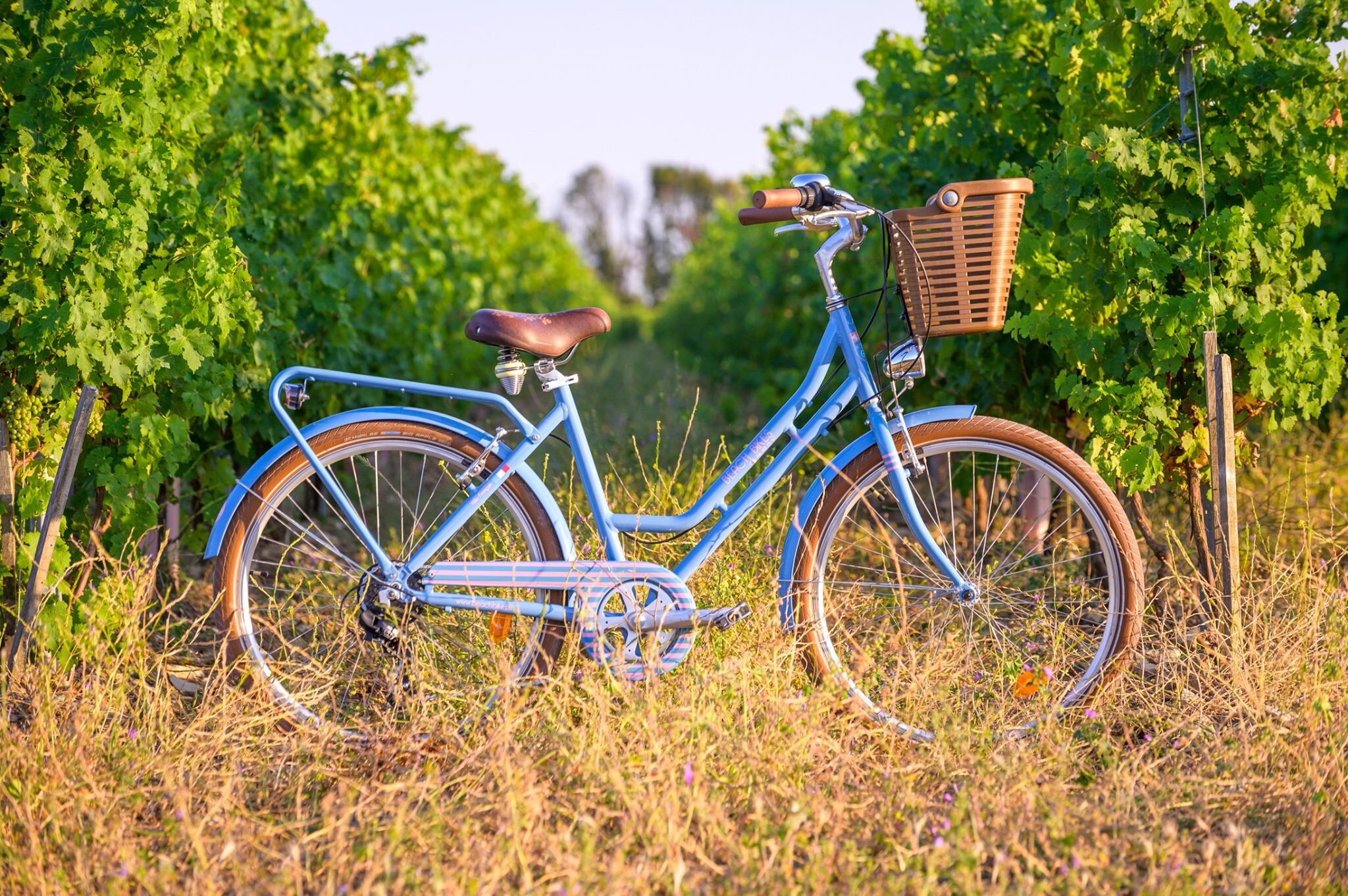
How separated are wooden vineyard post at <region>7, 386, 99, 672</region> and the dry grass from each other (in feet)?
0.51

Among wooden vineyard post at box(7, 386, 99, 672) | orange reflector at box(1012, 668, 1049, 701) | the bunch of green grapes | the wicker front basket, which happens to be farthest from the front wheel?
the bunch of green grapes

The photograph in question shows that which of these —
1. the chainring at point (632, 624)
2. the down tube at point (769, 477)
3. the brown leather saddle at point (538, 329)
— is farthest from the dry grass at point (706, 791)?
the brown leather saddle at point (538, 329)

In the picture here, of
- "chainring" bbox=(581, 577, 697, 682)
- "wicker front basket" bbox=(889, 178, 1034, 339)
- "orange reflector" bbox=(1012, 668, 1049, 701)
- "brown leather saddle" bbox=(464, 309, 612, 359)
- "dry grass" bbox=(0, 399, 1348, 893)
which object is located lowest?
"dry grass" bbox=(0, 399, 1348, 893)

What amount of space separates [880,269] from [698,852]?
11.3 feet

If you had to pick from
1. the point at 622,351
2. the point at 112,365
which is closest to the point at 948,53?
the point at 112,365

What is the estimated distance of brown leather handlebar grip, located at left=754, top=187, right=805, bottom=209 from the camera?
8.73 feet

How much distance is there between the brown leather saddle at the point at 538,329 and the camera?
2744mm

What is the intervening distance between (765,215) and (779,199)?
0.07 metres

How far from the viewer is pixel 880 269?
5.09 metres

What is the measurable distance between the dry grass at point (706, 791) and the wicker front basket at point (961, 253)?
0.88 metres

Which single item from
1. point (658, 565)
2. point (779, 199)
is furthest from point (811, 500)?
point (779, 199)

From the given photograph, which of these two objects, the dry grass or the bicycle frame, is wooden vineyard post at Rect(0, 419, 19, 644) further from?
the bicycle frame

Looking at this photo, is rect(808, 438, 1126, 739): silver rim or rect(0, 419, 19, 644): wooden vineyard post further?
rect(0, 419, 19, 644): wooden vineyard post

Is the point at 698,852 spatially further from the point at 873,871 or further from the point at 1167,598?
the point at 1167,598
